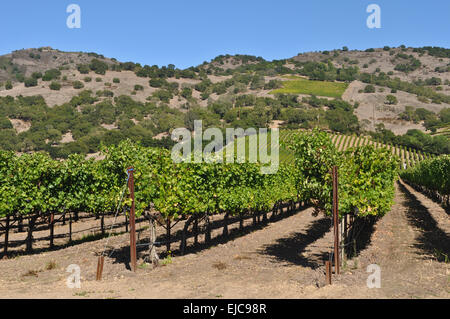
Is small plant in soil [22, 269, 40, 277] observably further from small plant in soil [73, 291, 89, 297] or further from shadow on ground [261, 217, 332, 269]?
shadow on ground [261, 217, 332, 269]

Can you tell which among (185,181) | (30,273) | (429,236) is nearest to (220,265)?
(185,181)

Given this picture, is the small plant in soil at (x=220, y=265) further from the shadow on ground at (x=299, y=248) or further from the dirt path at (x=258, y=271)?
the shadow on ground at (x=299, y=248)

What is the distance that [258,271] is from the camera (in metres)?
16.3

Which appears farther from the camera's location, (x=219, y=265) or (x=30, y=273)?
(x=219, y=265)

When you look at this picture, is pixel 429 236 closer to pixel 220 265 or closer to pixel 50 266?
pixel 220 265

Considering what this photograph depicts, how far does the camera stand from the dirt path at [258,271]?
12659 mm

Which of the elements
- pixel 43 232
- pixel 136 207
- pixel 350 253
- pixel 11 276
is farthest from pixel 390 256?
pixel 43 232

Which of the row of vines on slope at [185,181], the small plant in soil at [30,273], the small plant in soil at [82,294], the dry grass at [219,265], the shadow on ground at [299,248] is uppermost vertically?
the row of vines on slope at [185,181]

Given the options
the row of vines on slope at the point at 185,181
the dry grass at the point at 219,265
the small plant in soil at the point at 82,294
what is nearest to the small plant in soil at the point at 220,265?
the dry grass at the point at 219,265

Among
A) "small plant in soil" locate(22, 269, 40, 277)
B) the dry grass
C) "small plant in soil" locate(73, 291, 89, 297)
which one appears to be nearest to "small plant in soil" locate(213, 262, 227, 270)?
the dry grass

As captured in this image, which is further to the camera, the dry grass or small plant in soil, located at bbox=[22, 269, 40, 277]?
the dry grass

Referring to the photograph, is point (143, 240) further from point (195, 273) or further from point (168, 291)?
point (168, 291)

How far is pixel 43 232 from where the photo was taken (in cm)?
3141

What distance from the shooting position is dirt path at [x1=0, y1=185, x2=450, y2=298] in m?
12.7
